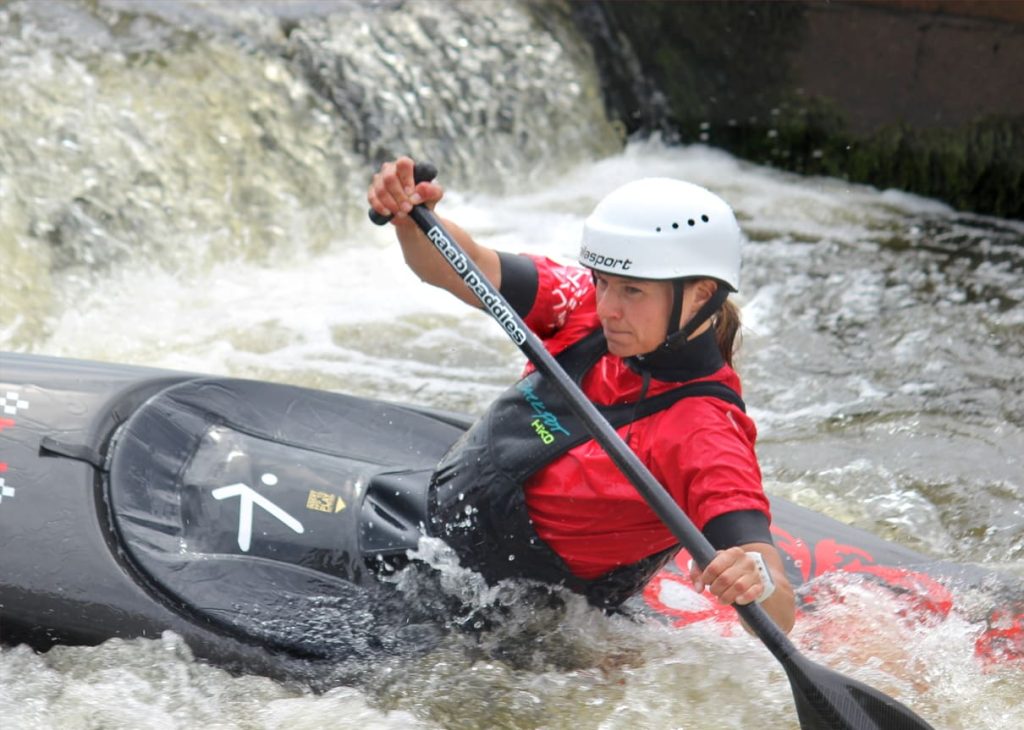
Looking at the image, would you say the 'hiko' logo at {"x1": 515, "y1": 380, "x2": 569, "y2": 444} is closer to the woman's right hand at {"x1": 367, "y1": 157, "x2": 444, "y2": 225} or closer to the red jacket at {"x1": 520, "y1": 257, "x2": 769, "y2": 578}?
the red jacket at {"x1": 520, "y1": 257, "x2": 769, "y2": 578}

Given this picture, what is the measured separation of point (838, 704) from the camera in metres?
2.34

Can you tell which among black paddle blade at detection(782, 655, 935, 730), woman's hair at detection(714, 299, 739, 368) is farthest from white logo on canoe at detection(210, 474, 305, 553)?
black paddle blade at detection(782, 655, 935, 730)

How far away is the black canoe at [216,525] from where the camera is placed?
2.65 meters

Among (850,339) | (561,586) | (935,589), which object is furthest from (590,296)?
(850,339)

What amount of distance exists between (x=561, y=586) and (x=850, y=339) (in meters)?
3.42

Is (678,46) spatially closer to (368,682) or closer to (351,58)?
(351,58)

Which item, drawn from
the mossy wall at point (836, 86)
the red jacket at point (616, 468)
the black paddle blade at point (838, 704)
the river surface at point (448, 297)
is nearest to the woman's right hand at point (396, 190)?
the red jacket at point (616, 468)

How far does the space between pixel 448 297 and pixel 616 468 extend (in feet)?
12.1

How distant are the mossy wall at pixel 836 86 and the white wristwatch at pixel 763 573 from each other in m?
5.39

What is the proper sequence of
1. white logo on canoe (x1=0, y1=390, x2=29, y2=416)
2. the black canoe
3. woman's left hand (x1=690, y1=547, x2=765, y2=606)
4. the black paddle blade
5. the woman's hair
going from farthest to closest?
white logo on canoe (x1=0, y1=390, x2=29, y2=416) → the black canoe → the woman's hair → the black paddle blade → woman's left hand (x1=690, y1=547, x2=765, y2=606)

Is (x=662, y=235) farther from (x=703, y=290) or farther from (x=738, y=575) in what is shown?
(x=738, y=575)

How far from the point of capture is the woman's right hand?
2520 mm

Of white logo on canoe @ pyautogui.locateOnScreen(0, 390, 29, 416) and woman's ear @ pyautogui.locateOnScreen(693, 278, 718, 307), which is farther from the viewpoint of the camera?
white logo on canoe @ pyautogui.locateOnScreen(0, 390, 29, 416)

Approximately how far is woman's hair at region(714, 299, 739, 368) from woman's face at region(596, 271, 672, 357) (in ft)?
0.46
